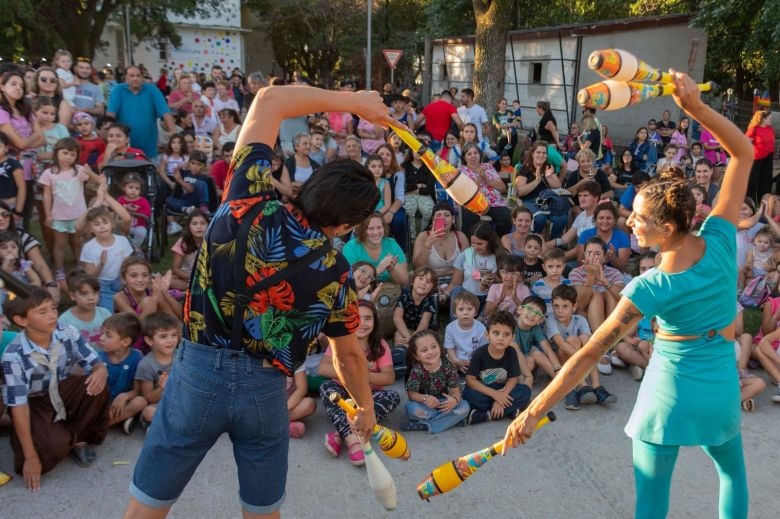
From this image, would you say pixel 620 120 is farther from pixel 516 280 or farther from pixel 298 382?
pixel 298 382

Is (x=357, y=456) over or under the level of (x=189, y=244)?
under

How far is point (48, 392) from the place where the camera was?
351 cm

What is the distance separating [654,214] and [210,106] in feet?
→ 26.7

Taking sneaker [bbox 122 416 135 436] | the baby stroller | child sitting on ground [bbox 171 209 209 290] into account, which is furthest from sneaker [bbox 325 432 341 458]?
the baby stroller

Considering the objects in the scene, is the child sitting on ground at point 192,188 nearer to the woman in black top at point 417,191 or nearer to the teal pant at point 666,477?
the woman in black top at point 417,191

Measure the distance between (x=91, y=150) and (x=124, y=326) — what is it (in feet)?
12.2

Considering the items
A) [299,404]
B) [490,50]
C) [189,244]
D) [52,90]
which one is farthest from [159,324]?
[490,50]

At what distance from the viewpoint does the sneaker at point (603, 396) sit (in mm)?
4328

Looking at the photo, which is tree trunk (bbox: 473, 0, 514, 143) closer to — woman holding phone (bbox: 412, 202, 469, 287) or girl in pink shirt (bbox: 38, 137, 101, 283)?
woman holding phone (bbox: 412, 202, 469, 287)

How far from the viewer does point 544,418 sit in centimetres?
254

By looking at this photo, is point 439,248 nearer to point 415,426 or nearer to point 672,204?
point 415,426

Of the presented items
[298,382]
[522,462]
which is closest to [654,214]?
[522,462]

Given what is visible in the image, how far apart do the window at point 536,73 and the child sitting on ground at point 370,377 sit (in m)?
16.1

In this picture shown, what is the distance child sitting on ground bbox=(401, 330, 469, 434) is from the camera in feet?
13.3
